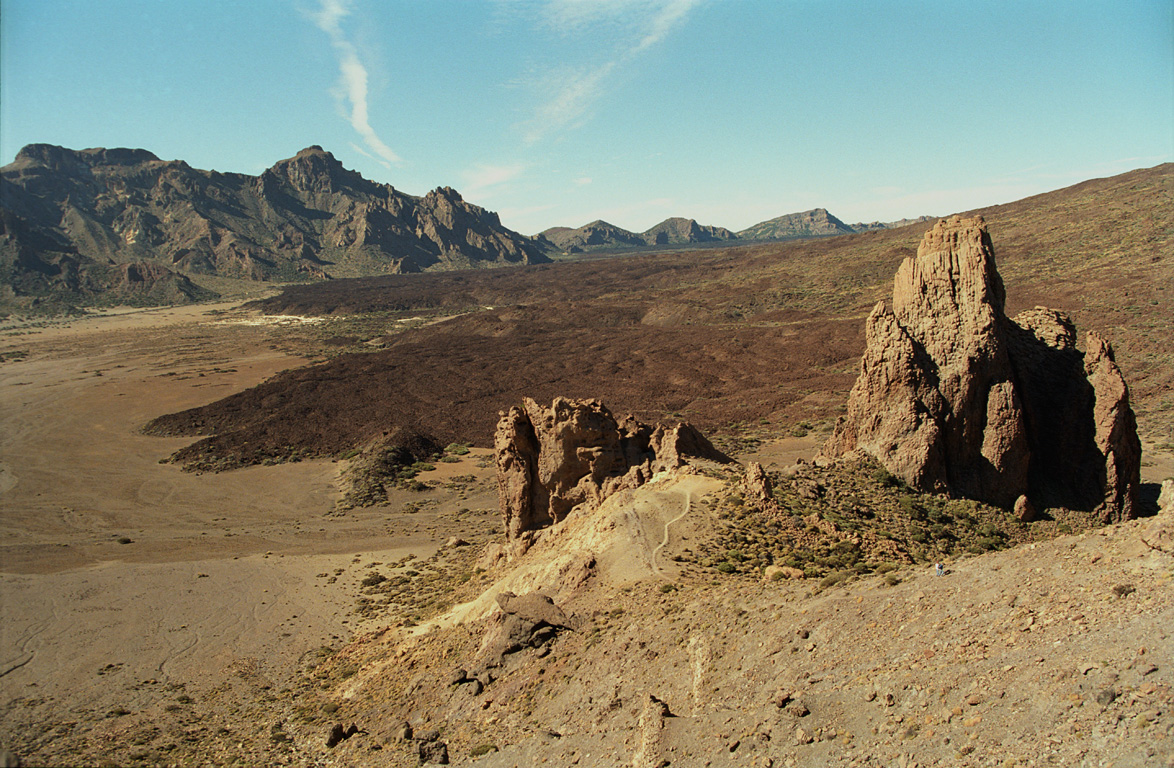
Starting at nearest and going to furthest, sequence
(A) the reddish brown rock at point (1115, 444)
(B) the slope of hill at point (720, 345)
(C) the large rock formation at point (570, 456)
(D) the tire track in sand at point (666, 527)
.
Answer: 1. (D) the tire track in sand at point (666, 527)
2. (A) the reddish brown rock at point (1115, 444)
3. (C) the large rock formation at point (570, 456)
4. (B) the slope of hill at point (720, 345)

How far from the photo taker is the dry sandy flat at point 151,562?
20344mm

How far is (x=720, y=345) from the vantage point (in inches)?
3078

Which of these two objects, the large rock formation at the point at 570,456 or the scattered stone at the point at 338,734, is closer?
the scattered stone at the point at 338,734

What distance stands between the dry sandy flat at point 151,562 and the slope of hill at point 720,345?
21.9 feet

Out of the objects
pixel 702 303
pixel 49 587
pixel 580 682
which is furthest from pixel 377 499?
pixel 702 303

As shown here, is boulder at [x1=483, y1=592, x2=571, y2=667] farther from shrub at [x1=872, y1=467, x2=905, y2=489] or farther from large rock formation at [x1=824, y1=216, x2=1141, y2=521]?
large rock formation at [x1=824, y1=216, x2=1141, y2=521]

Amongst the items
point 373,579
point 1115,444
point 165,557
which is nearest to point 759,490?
point 1115,444

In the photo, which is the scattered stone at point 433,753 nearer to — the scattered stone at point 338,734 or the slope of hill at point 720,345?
the scattered stone at point 338,734

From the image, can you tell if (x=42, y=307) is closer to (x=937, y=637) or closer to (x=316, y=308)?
(x=316, y=308)

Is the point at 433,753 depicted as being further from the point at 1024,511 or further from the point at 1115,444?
the point at 1115,444

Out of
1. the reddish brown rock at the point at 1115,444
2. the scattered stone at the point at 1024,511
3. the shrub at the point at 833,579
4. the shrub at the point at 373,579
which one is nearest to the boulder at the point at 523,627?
the shrub at the point at 833,579

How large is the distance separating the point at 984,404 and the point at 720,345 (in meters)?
59.0

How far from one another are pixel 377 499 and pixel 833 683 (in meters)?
33.6

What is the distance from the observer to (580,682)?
1310 cm
